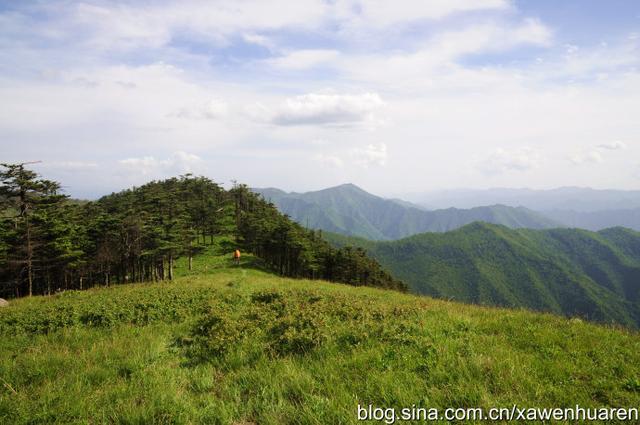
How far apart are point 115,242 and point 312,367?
57426mm

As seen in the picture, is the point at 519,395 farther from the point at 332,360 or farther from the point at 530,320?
the point at 530,320

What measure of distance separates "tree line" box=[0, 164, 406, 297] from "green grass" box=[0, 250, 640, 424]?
3797 cm

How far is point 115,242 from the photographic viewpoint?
5334cm

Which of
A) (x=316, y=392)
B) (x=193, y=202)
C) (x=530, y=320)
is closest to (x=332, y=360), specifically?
(x=316, y=392)

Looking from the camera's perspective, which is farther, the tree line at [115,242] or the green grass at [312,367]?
the tree line at [115,242]

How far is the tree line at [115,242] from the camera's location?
41366mm

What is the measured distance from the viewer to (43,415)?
17.9ft

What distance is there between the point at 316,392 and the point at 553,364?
4.75 meters

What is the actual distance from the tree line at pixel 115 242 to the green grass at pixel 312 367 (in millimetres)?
37965

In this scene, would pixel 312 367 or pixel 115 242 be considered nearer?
pixel 312 367

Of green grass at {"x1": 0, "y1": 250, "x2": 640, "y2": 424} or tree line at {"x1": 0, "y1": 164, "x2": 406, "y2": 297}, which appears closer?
green grass at {"x1": 0, "y1": 250, "x2": 640, "y2": 424}

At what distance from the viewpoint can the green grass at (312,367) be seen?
5449mm

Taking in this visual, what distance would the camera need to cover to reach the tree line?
41.4m

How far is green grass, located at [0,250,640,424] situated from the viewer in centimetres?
545
